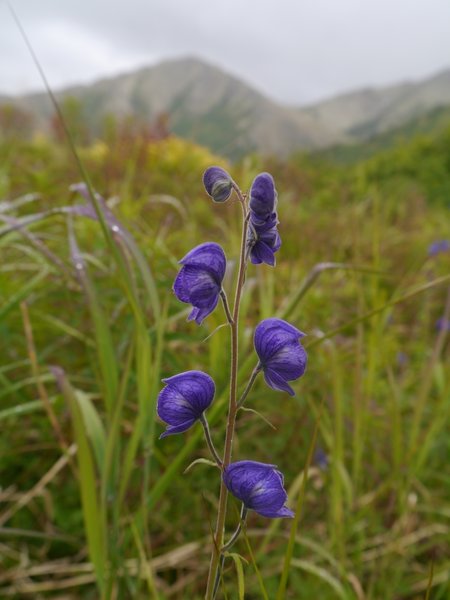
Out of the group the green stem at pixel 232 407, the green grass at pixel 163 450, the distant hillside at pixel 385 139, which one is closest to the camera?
the green stem at pixel 232 407

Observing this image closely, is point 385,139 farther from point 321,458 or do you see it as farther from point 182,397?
point 182,397

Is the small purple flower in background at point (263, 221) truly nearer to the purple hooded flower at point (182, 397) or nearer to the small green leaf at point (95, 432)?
the purple hooded flower at point (182, 397)

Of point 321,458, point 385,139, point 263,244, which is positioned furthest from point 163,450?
point 385,139

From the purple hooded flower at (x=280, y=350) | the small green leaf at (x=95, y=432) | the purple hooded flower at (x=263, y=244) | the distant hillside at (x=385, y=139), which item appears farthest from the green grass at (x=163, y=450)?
the distant hillside at (x=385, y=139)

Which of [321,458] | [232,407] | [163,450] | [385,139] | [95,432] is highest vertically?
[232,407]

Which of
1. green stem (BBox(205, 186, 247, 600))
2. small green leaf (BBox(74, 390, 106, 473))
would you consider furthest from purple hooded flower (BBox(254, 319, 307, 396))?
small green leaf (BBox(74, 390, 106, 473))

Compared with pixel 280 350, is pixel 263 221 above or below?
above

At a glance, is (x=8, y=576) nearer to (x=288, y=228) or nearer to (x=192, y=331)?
(x=192, y=331)

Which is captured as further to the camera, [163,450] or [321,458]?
[321,458]
